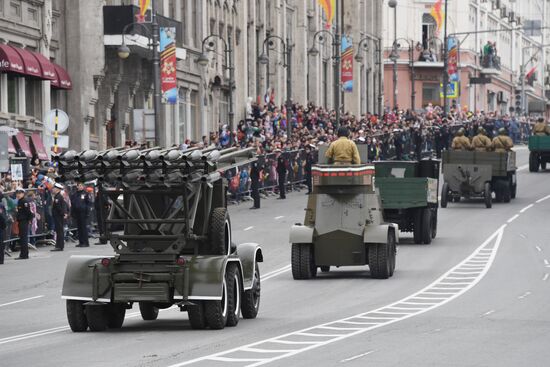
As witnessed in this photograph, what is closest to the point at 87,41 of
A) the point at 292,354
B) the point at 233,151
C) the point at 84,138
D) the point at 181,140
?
the point at 84,138

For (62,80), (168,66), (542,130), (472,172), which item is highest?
(168,66)

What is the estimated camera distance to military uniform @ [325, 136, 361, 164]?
2722cm

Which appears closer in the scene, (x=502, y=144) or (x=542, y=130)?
(x=502, y=144)

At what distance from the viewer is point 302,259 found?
27.9 metres

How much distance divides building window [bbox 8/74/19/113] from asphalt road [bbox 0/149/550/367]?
36.2 feet

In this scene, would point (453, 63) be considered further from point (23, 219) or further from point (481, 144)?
point (23, 219)

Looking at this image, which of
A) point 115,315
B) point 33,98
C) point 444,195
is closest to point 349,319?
point 115,315

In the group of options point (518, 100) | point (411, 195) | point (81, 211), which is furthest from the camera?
point (518, 100)

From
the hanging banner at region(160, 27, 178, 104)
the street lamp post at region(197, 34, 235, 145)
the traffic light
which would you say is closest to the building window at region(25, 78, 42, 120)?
the hanging banner at region(160, 27, 178, 104)

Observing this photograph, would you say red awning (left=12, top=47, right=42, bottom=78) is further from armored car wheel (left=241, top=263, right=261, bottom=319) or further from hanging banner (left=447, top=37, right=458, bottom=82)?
hanging banner (left=447, top=37, right=458, bottom=82)

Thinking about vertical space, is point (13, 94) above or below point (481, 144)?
above

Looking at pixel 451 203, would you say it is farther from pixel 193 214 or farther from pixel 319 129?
pixel 193 214

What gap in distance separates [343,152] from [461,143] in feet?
72.2

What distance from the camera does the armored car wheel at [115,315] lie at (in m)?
19.9
